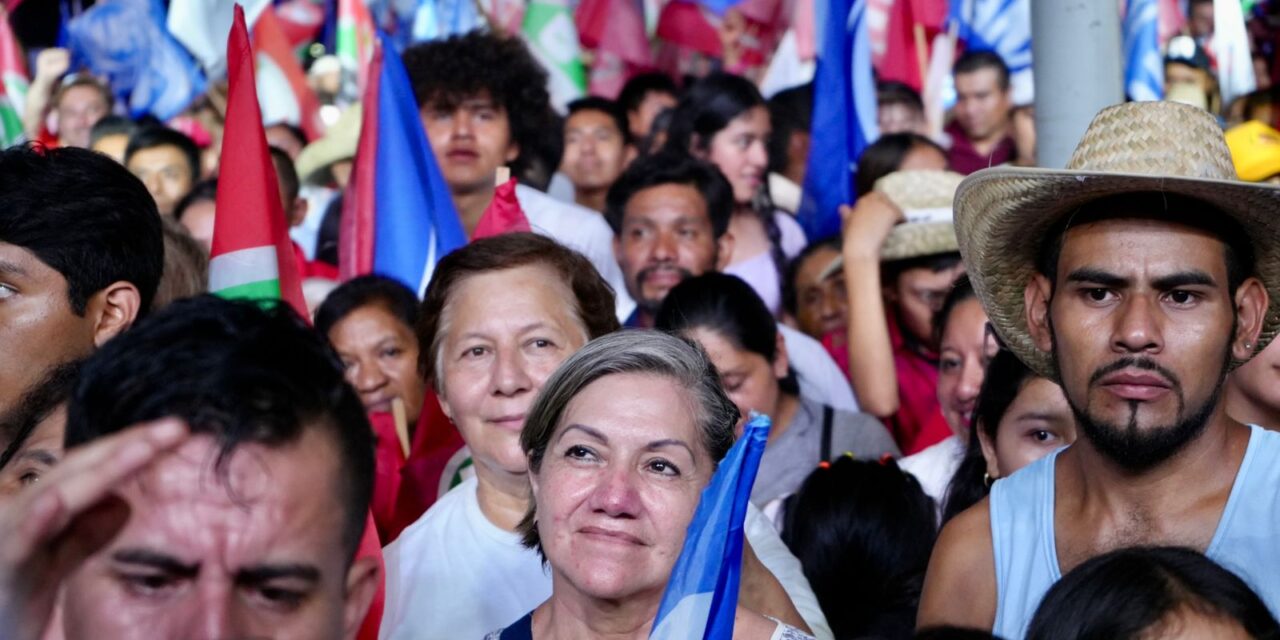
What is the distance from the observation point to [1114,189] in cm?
307

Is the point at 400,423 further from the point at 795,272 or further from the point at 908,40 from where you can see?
the point at 908,40

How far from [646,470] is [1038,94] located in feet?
5.36

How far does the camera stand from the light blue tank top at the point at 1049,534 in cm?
290

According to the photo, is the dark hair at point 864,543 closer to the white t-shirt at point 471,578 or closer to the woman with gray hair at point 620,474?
the white t-shirt at point 471,578

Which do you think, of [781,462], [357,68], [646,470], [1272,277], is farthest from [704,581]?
[357,68]

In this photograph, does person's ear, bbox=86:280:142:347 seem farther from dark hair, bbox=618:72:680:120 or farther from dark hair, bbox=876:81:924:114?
dark hair, bbox=618:72:680:120

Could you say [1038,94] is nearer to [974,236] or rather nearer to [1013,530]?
[974,236]

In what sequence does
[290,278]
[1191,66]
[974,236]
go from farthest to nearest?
1. [1191,66]
2. [290,278]
3. [974,236]

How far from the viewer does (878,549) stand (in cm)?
423

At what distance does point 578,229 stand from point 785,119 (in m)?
2.01

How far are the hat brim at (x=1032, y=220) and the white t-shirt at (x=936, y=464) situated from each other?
4.18 feet

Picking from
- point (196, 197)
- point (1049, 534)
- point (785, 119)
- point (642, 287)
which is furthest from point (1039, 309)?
point (785, 119)

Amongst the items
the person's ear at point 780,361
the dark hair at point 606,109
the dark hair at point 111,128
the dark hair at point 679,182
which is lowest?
the person's ear at point 780,361

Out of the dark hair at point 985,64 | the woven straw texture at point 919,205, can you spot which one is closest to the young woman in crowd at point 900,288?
the woven straw texture at point 919,205
